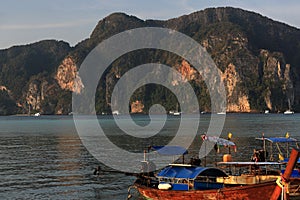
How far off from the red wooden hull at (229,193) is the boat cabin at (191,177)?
34.0 inches

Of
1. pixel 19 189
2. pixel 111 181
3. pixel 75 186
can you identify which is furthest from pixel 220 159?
pixel 19 189

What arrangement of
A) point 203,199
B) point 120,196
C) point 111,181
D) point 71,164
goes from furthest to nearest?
point 71,164 < point 111,181 < point 120,196 < point 203,199

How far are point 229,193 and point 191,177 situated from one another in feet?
12.8

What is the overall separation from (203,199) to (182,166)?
417 centimetres

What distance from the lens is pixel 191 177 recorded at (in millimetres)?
34156

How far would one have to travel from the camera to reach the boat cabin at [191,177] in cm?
3450

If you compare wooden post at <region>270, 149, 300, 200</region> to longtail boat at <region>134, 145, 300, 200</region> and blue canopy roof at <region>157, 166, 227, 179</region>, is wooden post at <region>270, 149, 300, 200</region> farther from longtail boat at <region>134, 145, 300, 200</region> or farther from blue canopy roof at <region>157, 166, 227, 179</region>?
blue canopy roof at <region>157, 166, 227, 179</region>

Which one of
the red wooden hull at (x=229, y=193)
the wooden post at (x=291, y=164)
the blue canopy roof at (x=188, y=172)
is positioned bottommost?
the red wooden hull at (x=229, y=193)

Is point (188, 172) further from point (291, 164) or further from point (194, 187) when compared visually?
point (291, 164)

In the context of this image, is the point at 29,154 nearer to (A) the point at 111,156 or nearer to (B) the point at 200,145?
(A) the point at 111,156

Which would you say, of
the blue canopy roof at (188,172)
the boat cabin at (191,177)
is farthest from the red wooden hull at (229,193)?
the blue canopy roof at (188,172)

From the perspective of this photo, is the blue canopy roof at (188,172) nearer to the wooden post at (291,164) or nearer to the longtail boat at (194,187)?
the longtail boat at (194,187)

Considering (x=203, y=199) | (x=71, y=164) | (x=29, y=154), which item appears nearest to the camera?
(x=203, y=199)

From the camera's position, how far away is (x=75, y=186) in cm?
4372
